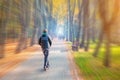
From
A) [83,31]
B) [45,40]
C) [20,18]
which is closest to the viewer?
[45,40]

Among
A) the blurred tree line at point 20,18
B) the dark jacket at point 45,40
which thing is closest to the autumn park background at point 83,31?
the blurred tree line at point 20,18

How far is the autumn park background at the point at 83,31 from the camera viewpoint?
2206 cm

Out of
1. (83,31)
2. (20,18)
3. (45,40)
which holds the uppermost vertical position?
(20,18)

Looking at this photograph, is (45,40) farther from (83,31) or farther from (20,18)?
(20,18)

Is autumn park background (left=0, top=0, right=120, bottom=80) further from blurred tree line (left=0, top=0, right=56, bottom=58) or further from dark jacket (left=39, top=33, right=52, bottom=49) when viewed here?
dark jacket (left=39, top=33, right=52, bottom=49)

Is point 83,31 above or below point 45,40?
above

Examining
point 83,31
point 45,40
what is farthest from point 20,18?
point 45,40

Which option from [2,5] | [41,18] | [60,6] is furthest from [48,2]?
[2,5]

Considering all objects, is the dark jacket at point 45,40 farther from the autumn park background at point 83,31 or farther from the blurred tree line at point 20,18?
the blurred tree line at point 20,18

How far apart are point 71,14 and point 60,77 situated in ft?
148

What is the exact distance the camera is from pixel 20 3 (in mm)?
43531

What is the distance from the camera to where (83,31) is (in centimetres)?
4219

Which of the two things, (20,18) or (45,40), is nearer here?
(45,40)

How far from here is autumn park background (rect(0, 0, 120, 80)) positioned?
2206 centimetres
